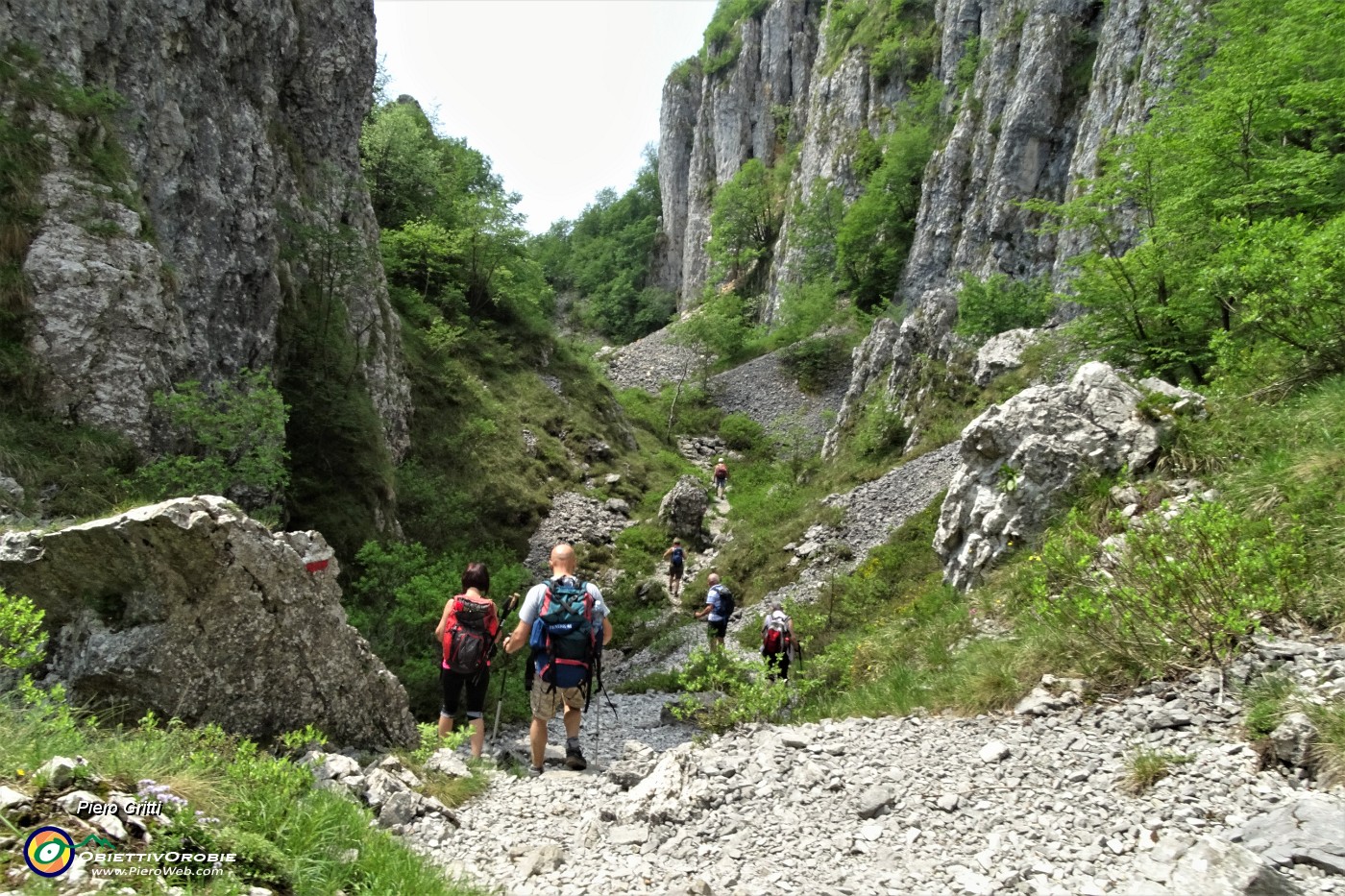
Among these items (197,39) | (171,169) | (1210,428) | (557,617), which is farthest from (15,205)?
(1210,428)

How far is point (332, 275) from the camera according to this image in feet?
58.4

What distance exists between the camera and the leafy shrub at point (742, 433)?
39.6 meters

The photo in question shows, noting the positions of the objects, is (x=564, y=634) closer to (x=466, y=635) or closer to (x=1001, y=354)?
(x=466, y=635)

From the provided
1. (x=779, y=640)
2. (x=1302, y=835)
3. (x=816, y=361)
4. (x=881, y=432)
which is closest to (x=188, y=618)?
(x=779, y=640)

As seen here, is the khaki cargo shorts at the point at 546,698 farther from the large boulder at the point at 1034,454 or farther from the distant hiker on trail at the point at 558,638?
the large boulder at the point at 1034,454

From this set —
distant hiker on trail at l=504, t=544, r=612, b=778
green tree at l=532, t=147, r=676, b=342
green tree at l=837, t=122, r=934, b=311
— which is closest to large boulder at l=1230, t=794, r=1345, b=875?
distant hiker on trail at l=504, t=544, r=612, b=778

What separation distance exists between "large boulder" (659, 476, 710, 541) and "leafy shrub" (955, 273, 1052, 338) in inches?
486

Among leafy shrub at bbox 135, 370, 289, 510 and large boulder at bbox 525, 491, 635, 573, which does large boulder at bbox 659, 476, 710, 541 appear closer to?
large boulder at bbox 525, 491, 635, 573

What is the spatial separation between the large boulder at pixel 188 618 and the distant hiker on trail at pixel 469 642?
3.30 ft

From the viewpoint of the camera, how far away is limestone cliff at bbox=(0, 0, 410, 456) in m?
9.84

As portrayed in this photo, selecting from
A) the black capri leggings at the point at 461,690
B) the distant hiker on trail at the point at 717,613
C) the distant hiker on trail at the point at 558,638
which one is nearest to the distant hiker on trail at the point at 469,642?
the black capri leggings at the point at 461,690

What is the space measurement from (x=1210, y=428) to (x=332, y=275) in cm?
1810

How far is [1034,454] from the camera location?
9664 millimetres

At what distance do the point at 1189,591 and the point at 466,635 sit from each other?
20.1 feet
